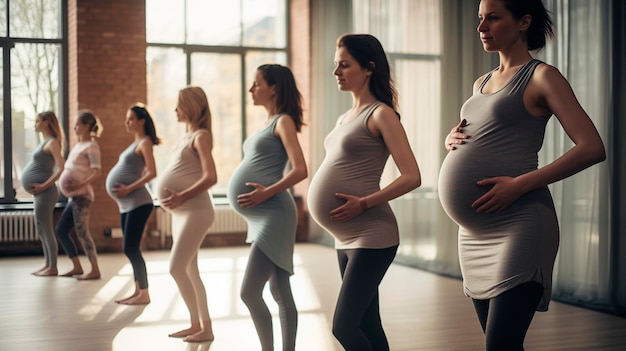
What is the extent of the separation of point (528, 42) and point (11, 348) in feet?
10.8

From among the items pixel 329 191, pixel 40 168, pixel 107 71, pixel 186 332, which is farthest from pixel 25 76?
pixel 329 191

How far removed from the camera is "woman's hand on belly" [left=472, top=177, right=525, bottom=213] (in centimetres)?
195

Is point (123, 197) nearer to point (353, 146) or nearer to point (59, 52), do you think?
point (353, 146)

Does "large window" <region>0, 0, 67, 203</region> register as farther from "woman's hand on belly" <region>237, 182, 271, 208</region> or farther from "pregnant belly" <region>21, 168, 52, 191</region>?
"woman's hand on belly" <region>237, 182, 271, 208</region>

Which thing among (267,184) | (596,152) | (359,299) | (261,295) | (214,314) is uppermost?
(596,152)

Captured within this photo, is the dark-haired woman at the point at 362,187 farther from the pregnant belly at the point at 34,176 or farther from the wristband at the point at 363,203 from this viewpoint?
the pregnant belly at the point at 34,176

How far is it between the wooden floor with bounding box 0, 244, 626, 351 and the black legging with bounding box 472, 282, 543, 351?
2.30 meters

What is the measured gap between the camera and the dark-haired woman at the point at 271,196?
330 centimetres

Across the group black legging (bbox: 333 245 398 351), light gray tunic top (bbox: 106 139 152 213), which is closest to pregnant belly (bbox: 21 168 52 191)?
light gray tunic top (bbox: 106 139 152 213)

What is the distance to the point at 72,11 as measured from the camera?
29.5 ft

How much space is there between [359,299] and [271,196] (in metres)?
0.97

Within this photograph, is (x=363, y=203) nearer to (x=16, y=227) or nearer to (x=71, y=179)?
(x=71, y=179)

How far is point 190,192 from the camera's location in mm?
3947

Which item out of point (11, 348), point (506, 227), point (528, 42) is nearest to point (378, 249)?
point (506, 227)
